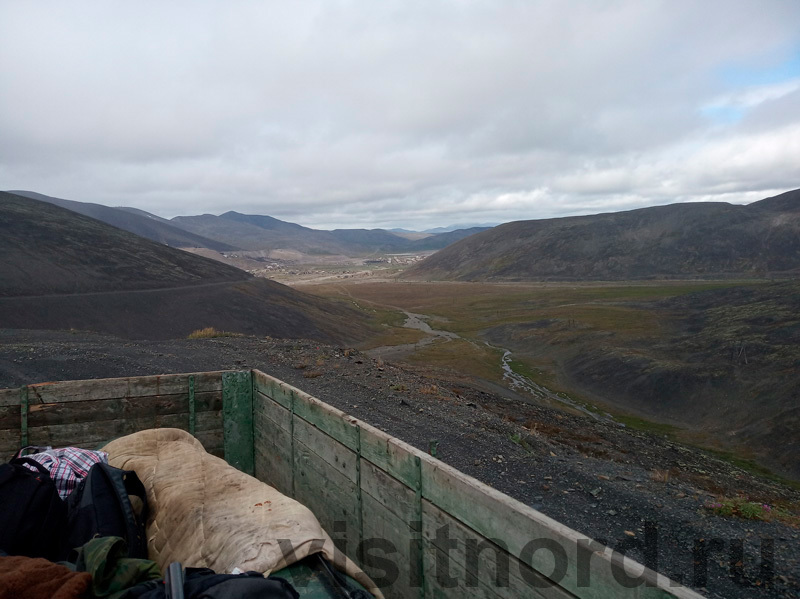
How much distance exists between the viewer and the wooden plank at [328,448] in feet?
15.7

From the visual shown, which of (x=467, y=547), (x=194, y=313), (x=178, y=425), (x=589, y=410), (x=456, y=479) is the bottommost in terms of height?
(x=589, y=410)

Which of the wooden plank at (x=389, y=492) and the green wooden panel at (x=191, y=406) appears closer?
the wooden plank at (x=389, y=492)

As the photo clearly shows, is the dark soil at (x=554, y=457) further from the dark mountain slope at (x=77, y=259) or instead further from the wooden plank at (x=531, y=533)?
the dark mountain slope at (x=77, y=259)

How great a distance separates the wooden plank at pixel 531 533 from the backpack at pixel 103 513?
246 cm

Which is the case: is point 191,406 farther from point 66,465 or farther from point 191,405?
point 66,465

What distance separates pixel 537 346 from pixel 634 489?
43.1 m

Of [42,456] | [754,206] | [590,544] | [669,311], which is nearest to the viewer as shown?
[590,544]

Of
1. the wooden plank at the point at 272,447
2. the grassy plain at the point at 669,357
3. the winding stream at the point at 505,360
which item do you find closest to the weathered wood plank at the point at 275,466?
the wooden plank at the point at 272,447

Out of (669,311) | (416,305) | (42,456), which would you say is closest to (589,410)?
(42,456)

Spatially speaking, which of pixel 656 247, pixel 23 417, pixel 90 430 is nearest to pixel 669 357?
pixel 90 430

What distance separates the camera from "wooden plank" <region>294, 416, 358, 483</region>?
4.79 meters

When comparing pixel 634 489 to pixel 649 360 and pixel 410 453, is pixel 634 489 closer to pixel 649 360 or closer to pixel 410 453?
pixel 410 453

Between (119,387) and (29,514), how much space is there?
10.8 ft

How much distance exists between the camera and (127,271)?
53125 mm
